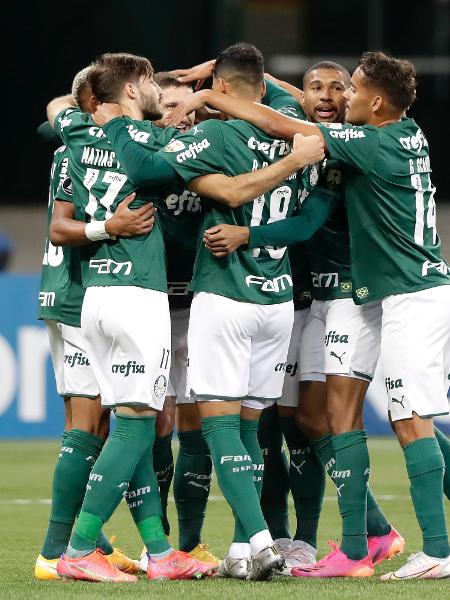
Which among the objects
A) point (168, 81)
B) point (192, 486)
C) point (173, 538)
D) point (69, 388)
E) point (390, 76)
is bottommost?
point (173, 538)

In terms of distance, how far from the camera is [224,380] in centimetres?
573

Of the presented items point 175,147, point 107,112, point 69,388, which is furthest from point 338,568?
point 107,112

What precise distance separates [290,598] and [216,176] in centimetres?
176

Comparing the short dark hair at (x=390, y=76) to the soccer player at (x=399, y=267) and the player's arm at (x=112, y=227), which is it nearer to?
the soccer player at (x=399, y=267)

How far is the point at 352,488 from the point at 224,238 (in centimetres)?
125

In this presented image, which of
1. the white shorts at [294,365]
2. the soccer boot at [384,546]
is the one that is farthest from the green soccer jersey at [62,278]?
the soccer boot at [384,546]

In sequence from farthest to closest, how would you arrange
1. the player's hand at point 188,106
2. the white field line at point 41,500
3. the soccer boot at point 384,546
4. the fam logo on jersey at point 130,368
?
the white field line at point 41,500 < the soccer boot at point 384,546 < the player's hand at point 188,106 < the fam logo on jersey at point 130,368

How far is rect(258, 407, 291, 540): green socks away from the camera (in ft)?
21.6

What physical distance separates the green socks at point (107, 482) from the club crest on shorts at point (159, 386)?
0.46 feet

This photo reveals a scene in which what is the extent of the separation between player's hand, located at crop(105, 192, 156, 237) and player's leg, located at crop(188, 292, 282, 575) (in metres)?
0.39

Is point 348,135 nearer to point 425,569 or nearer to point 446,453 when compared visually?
point 446,453

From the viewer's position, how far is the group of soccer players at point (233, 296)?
5.67 meters

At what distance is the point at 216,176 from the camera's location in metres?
5.69

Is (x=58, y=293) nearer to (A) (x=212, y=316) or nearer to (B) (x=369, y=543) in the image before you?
(A) (x=212, y=316)
